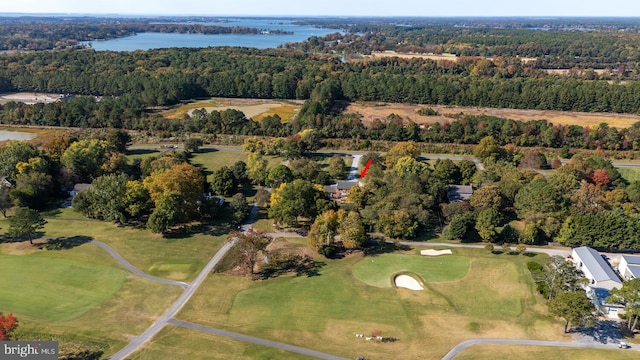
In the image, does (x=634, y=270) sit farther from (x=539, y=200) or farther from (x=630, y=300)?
(x=539, y=200)

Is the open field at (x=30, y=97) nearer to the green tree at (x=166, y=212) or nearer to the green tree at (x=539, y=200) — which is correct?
the green tree at (x=166, y=212)

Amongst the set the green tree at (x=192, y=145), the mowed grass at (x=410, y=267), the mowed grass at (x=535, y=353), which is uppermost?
the green tree at (x=192, y=145)

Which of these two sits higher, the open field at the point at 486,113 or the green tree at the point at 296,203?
the open field at the point at 486,113

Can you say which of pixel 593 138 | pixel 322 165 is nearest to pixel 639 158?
pixel 593 138

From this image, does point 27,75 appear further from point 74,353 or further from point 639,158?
point 639,158

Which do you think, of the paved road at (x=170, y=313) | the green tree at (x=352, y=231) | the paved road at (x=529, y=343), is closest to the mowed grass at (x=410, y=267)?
the green tree at (x=352, y=231)

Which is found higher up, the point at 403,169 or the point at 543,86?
the point at 543,86

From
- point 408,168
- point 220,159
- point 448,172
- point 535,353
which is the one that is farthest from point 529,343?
point 220,159
